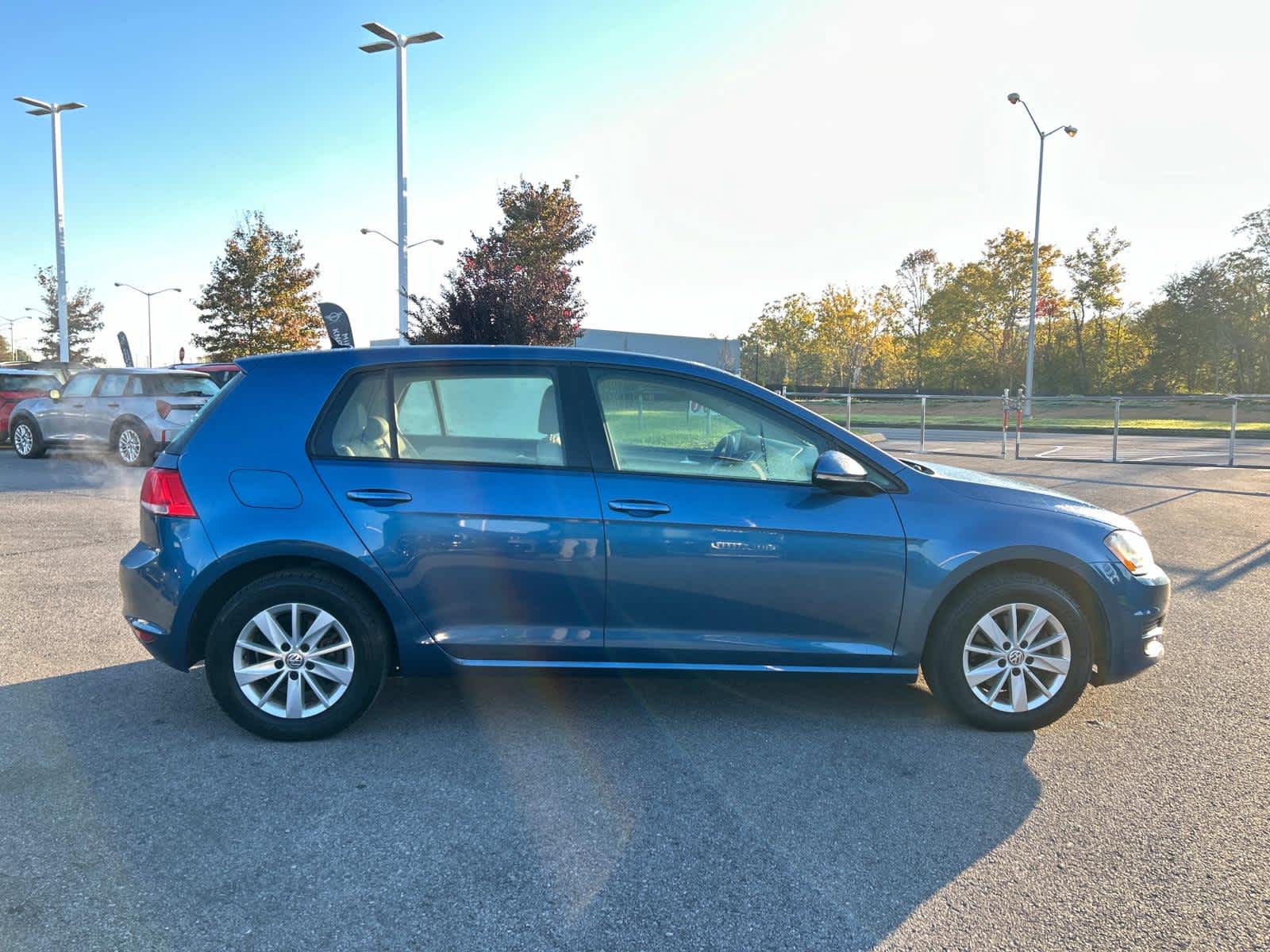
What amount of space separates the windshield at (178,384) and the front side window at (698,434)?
12.3 metres

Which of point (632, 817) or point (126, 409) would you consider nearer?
point (632, 817)

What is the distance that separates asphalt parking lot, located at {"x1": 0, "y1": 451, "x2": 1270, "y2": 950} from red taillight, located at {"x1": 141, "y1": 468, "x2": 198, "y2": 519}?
974mm

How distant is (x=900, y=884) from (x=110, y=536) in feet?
26.4

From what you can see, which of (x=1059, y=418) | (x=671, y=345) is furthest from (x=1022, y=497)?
(x=671, y=345)

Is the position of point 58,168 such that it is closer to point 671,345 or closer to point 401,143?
point 401,143

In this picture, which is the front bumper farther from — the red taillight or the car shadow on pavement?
the red taillight

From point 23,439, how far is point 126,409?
2981mm

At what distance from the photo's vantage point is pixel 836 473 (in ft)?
12.3

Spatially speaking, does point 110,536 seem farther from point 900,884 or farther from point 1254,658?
point 1254,658

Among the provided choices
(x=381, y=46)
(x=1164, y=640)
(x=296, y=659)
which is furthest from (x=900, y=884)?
(x=381, y=46)

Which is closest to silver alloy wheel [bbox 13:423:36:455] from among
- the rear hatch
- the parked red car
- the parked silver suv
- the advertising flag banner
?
the parked silver suv

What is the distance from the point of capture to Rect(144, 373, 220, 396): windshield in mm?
14359

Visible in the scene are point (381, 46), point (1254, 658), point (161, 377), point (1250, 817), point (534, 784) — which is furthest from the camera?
point (381, 46)

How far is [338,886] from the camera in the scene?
2723 millimetres
